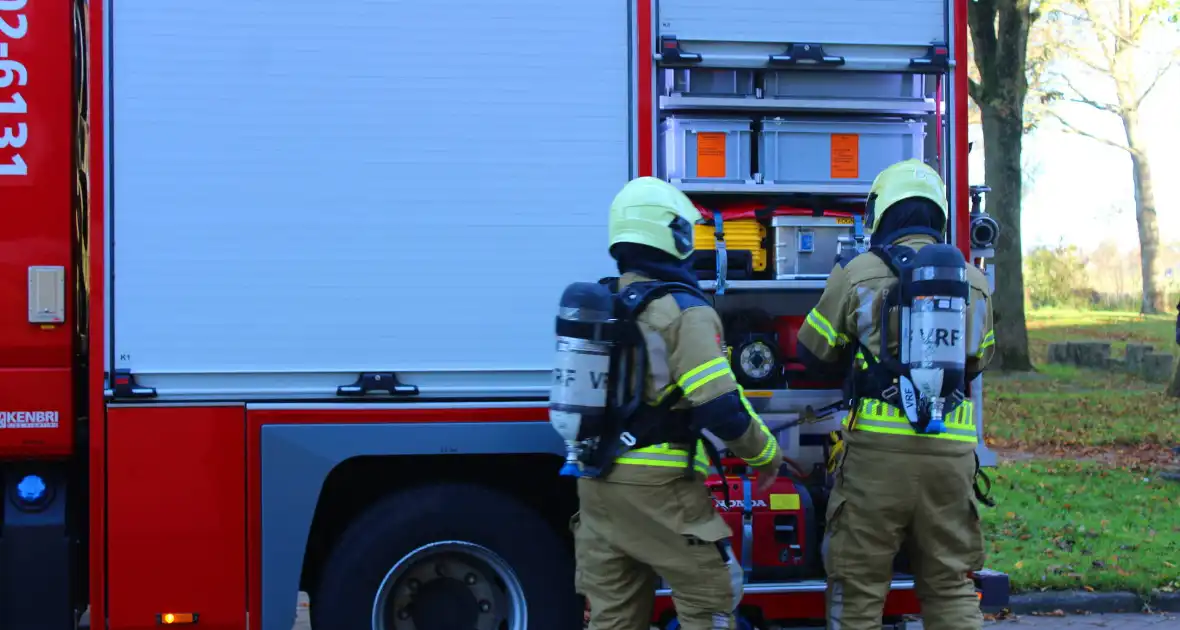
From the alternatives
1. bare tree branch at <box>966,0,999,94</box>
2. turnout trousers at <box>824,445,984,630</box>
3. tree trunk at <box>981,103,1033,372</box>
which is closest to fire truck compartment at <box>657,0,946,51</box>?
turnout trousers at <box>824,445,984,630</box>

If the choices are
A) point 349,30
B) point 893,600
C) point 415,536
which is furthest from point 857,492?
point 349,30

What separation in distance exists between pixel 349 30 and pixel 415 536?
1935 millimetres

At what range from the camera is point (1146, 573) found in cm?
654

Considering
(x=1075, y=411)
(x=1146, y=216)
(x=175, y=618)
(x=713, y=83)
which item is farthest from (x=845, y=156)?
(x=1146, y=216)

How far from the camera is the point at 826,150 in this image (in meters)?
4.79

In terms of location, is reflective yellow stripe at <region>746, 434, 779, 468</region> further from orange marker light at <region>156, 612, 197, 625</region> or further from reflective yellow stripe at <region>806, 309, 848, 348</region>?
orange marker light at <region>156, 612, 197, 625</region>

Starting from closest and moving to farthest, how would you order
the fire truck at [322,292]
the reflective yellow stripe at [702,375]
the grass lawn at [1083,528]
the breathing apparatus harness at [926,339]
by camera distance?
1. the reflective yellow stripe at [702,375]
2. the breathing apparatus harness at [926,339]
3. the fire truck at [322,292]
4. the grass lawn at [1083,528]

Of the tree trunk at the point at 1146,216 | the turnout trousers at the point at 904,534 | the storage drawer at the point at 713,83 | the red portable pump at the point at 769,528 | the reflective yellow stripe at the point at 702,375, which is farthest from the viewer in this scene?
the tree trunk at the point at 1146,216

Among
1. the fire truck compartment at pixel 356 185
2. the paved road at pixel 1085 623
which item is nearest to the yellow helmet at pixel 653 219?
the fire truck compartment at pixel 356 185

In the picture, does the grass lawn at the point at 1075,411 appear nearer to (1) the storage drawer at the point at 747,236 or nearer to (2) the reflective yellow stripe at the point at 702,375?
(1) the storage drawer at the point at 747,236

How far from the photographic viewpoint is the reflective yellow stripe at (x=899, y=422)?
406cm

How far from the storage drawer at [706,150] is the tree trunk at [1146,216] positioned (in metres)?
27.9

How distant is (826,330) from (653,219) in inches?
36.6

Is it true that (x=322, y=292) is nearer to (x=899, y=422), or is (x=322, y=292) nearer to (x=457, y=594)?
(x=457, y=594)
